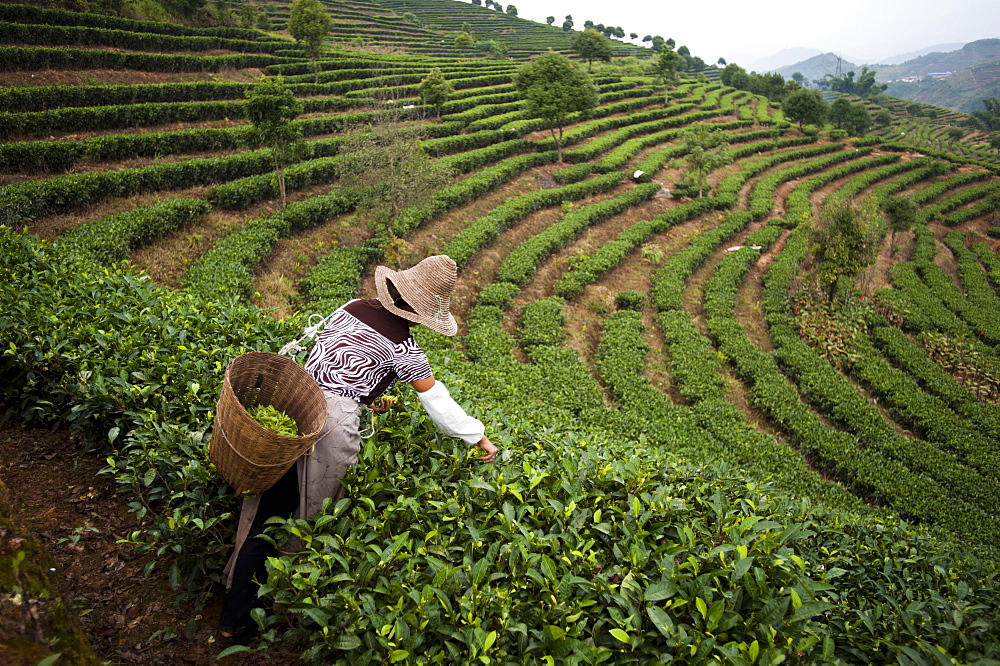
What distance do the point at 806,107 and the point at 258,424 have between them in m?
46.4

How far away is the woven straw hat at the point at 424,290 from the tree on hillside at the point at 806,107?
44870 millimetres

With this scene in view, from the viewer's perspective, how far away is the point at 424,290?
10.2ft

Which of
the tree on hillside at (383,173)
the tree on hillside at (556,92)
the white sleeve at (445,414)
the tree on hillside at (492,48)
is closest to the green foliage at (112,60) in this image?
the tree on hillside at (383,173)

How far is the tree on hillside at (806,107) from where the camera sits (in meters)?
37.8

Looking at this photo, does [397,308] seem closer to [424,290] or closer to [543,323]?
[424,290]

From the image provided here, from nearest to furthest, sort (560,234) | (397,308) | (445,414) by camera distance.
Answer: (445,414) → (397,308) → (560,234)

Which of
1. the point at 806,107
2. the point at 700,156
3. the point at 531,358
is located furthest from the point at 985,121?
the point at 531,358

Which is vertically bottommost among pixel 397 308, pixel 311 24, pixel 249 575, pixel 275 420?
pixel 249 575

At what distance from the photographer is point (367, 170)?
13891mm

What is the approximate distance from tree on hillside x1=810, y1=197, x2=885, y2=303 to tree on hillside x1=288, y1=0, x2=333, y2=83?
1016 inches

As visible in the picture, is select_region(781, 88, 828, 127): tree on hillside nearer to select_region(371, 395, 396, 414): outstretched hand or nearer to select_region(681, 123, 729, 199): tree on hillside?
select_region(681, 123, 729, 199): tree on hillside

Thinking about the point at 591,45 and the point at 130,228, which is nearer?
the point at 130,228

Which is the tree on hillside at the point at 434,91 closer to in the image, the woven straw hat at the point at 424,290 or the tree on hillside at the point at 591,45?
the woven straw hat at the point at 424,290

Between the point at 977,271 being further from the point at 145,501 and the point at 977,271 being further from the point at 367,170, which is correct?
the point at 145,501
